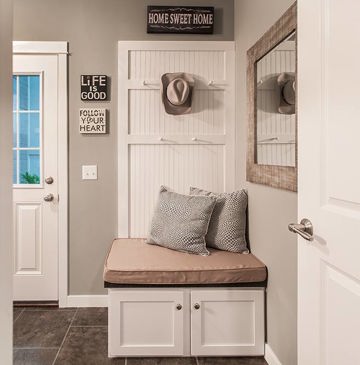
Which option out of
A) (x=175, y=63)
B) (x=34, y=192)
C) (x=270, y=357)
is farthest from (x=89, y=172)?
(x=270, y=357)

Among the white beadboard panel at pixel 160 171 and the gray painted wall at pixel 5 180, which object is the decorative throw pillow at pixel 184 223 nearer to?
the white beadboard panel at pixel 160 171

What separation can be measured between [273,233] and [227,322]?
628mm

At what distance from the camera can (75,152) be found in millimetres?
3082

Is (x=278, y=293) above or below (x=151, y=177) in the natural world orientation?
below

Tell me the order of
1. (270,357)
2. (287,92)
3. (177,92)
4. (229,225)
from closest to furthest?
(287,92), (270,357), (229,225), (177,92)

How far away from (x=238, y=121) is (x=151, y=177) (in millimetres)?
839

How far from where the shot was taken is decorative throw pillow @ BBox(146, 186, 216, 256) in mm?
2574

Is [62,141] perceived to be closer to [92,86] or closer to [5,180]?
[92,86]

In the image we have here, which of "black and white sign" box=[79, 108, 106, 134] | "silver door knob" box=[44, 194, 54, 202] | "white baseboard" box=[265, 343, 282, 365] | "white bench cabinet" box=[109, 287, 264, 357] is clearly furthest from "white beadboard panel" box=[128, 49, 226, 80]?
"white baseboard" box=[265, 343, 282, 365]

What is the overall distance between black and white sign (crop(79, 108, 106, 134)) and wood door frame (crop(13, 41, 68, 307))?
0.13m

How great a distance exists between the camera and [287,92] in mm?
1971
